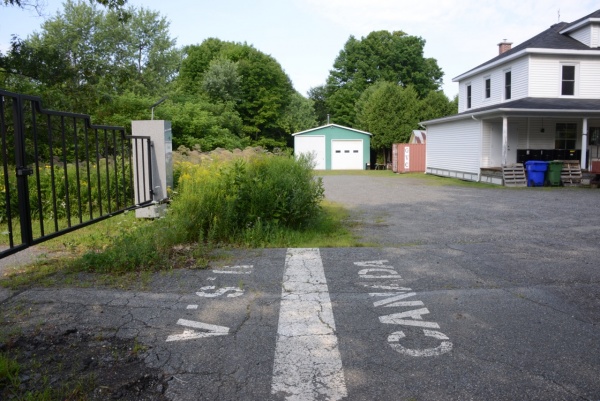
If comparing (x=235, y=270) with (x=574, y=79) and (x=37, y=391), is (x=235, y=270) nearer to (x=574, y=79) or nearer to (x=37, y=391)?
(x=37, y=391)

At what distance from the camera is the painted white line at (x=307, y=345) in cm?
289

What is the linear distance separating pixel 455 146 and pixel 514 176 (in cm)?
673

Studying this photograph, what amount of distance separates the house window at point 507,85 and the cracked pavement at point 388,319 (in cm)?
1960

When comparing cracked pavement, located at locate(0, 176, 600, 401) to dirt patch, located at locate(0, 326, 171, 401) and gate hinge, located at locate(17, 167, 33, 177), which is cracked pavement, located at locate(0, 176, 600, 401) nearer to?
dirt patch, located at locate(0, 326, 171, 401)

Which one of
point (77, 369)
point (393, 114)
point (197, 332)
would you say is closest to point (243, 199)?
point (197, 332)

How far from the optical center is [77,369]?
9.99 feet

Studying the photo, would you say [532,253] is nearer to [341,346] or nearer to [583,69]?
[341,346]

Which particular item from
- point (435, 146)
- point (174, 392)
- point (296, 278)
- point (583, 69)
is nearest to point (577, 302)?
point (296, 278)

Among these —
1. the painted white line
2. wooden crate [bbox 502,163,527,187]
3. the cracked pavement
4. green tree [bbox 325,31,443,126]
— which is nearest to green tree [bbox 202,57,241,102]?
green tree [bbox 325,31,443,126]

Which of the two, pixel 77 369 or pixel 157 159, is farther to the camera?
pixel 157 159

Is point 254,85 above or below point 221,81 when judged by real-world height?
above

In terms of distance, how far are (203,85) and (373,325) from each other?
45495mm

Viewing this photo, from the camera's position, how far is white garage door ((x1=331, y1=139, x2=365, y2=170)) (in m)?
43.0

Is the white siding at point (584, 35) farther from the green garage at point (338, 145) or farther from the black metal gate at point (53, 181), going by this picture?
the black metal gate at point (53, 181)
